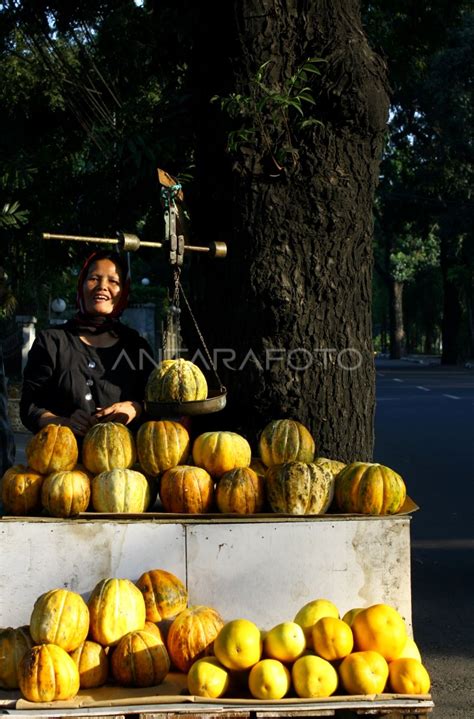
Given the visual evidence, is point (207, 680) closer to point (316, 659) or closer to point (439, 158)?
point (316, 659)

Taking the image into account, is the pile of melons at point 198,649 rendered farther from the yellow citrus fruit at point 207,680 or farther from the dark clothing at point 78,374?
the dark clothing at point 78,374

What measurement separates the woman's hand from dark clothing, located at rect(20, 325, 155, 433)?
0.28 meters

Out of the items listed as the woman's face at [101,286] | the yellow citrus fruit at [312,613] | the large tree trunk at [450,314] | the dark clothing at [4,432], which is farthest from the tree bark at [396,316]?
the yellow citrus fruit at [312,613]

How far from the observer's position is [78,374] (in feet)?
15.4

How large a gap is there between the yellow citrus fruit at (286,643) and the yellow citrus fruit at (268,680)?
0.21 feet

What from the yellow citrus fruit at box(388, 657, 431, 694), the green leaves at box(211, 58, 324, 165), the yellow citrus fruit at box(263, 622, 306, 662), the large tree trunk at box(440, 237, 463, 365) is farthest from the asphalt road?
the large tree trunk at box(440, 237, 463, 365)

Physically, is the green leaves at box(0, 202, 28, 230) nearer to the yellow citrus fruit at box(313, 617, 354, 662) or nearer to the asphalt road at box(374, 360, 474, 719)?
the asphalt road at box(374, 360, 474, 719)

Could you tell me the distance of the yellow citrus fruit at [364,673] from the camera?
3352mm

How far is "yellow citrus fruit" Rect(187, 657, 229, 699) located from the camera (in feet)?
11.0

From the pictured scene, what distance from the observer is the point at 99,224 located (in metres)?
9.04

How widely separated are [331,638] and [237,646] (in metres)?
0.33

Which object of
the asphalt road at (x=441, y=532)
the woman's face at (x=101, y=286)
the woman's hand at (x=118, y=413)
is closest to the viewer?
the woman's hand at (x=118, y=413)

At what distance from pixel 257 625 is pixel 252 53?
2.69 m

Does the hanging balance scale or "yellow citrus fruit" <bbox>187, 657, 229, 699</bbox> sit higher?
the hanging balance scale
